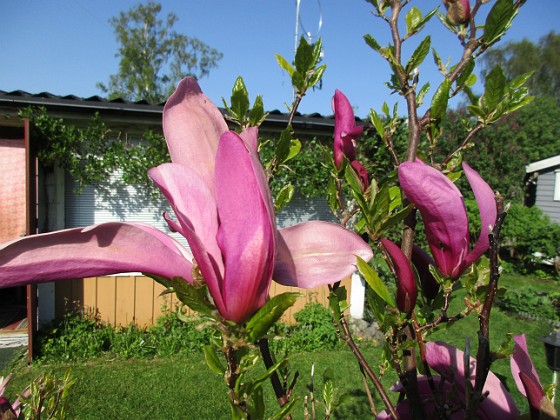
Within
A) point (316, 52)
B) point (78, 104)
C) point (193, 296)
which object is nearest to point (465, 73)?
point (316, 52)

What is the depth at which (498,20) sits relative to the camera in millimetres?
734

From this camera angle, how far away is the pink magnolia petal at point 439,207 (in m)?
0.54

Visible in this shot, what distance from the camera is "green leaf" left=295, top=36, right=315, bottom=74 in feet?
2.95

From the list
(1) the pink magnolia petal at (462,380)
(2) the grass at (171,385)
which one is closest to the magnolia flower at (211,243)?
(1) the pink magnolia petal at (462,380)

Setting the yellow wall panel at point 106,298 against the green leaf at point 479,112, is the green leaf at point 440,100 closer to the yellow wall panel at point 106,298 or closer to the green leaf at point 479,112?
the green leaf at point 479,112

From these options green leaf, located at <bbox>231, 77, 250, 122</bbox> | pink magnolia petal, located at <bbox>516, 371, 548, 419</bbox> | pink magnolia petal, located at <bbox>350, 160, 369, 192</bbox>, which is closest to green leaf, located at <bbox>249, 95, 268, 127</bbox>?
green leaf, located at <bbox>231, 77, 250, 122</bbox>

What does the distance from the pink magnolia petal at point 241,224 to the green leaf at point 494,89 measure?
24.2 inches

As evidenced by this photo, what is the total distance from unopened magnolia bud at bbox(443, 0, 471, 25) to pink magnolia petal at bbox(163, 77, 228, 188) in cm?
57

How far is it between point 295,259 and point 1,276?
11.5 inches

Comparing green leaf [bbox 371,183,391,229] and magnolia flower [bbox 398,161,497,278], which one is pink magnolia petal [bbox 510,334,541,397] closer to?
magnolia flower [bbox 398,161,497,278]

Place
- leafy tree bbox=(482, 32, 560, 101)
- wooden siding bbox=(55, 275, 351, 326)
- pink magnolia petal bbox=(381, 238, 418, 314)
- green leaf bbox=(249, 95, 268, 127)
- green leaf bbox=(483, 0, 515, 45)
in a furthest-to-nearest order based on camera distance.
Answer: leafy tree bbox=(482, 32, 560, 101)
wooden siding bbox=(55, 275, 351, 326)
green leaf bbox=(249, 95, 268, 127)
green leaf bbox=(483, 0, 515, 45)
pink magnolia petal bbox=(381, 238, 418, 314)

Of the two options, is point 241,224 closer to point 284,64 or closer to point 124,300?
point 284,64

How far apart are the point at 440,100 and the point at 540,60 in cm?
3527

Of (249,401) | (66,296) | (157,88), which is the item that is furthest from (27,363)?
(157,88)
